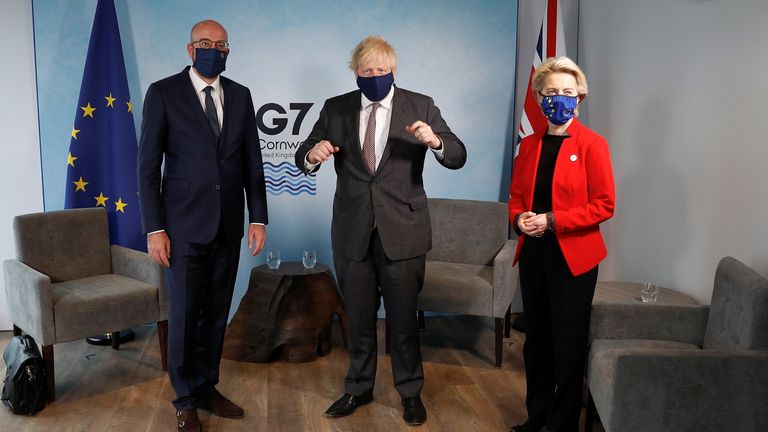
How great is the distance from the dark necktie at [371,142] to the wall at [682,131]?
1.55m

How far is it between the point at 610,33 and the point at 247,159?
7.75 feet

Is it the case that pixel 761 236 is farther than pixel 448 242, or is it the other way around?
pixel 448 242

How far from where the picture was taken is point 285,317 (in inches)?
154

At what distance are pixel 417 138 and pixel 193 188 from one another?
0.98m

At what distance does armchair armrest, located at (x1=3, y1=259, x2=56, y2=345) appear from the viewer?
10.9 feet

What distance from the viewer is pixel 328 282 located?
402cm

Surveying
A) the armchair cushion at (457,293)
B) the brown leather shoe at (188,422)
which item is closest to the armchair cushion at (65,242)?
the brown leather shoe at (188,422)

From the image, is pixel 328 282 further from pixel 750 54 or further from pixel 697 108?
pixel 750 54

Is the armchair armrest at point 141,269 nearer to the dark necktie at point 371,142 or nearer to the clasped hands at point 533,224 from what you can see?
the dark necktie at point 371,142

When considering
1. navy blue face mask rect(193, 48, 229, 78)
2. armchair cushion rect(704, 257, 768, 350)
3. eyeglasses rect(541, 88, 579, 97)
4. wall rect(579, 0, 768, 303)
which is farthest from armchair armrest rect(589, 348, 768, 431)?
navy blue face mask rect(193, 48, 229, 78)

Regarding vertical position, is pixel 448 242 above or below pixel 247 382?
above

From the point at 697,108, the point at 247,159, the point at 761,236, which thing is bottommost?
the point at 761,236

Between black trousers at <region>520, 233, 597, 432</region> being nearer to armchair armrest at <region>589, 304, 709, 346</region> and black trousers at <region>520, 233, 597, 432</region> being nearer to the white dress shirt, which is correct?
armchair armrest at <region>589, 304, 709, 346</region>

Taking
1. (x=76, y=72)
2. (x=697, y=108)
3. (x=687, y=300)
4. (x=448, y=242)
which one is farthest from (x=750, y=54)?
(x=76, y=72)
